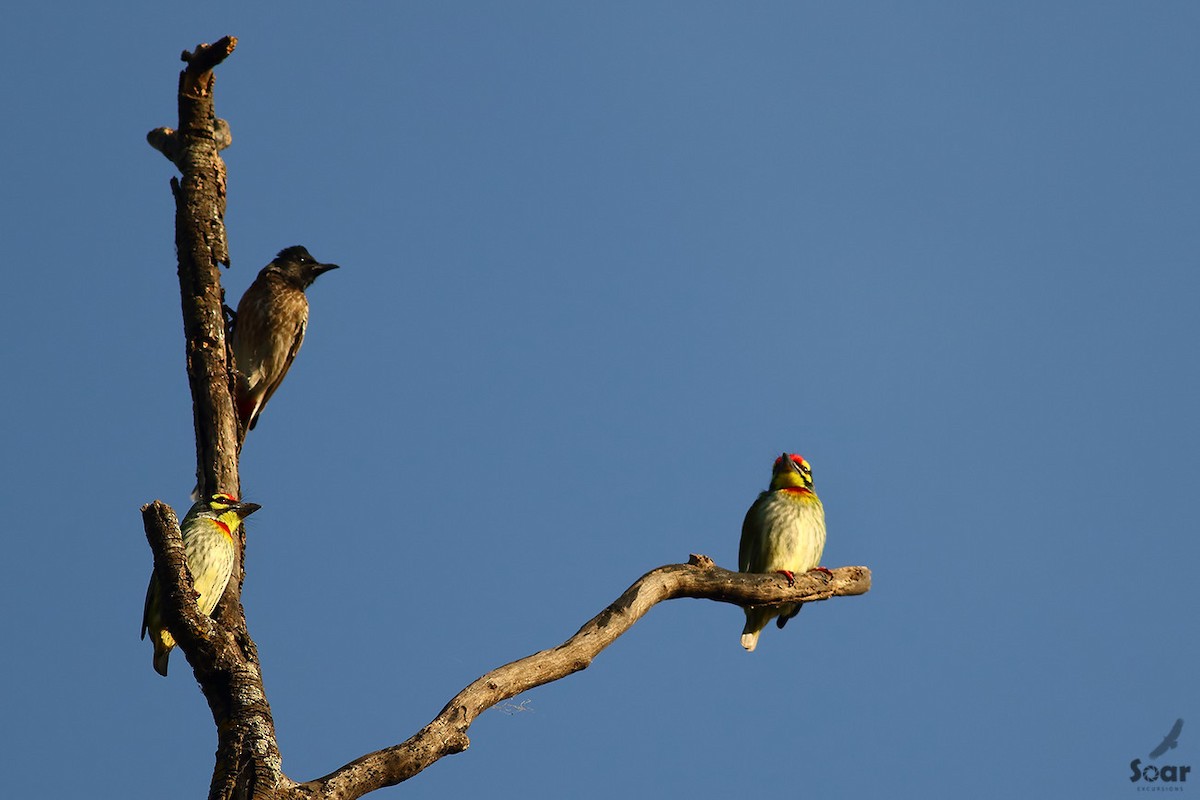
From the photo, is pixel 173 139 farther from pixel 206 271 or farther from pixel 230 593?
pixel 230 593

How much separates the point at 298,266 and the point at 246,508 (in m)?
3.27

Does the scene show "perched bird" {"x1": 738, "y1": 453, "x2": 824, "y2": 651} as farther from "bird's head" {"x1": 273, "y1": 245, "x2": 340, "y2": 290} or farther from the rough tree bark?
"bird's head" {"x1": 273, "y1": 245, "x2": 340, "y2": 290}

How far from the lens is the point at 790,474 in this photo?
919 cm

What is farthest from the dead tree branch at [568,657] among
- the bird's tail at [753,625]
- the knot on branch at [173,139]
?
the knot on branch at [173,139]

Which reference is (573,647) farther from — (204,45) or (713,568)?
(204,45)

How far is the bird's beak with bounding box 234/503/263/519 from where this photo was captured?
7.46m

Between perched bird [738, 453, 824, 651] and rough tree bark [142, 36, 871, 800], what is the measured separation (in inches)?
34.1

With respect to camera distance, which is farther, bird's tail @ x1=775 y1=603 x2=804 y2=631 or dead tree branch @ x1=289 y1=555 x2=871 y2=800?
bird's tail @ x1=775 y1=603 x2=804 y2=631

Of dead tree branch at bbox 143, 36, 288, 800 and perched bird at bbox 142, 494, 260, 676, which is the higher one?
dead tree branch at bbox 143, 36, 288, 800

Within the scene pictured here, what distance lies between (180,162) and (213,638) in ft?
11.0

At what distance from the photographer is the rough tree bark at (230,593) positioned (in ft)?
16.6

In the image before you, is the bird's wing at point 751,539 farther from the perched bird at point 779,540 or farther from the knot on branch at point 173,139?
the knot on branch at point 173,139

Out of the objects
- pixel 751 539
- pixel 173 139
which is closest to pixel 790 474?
pixel 751 539

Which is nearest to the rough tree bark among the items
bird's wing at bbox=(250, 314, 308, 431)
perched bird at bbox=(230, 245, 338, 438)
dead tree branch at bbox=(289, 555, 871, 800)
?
dead tree branch at bbox=(289, 555, 871, 800)
